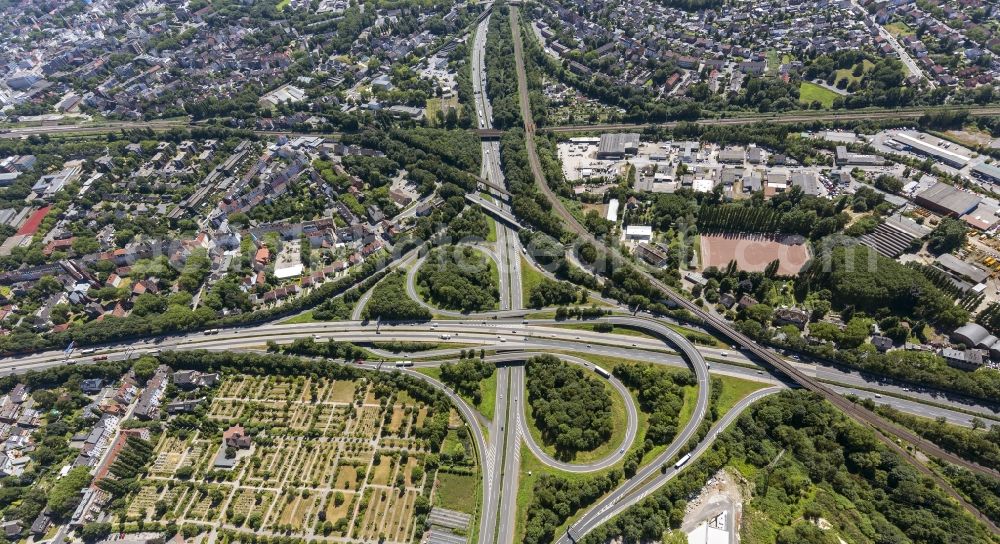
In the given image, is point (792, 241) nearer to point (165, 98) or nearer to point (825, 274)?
point (825, 274)

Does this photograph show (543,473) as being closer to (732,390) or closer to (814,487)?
(732,390)

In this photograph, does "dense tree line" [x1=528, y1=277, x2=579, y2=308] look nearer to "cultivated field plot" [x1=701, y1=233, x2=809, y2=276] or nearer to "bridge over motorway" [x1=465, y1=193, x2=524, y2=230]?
"bridge over motorway" [x1=465, y1=193, x2=524, y2=230]

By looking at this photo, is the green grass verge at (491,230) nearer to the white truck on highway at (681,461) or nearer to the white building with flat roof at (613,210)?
the white building with flat roof at (613,210)

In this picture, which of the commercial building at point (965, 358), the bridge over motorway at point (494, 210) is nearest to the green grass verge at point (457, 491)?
the bridge over motorway at point (494, 210)

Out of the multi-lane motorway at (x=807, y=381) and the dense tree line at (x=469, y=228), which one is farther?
the dense tree line at (x=469, y=228)

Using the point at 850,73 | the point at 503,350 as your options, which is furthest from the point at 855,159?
the point at 503,350

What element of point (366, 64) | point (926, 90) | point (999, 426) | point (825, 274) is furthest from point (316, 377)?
point (926, 90)
